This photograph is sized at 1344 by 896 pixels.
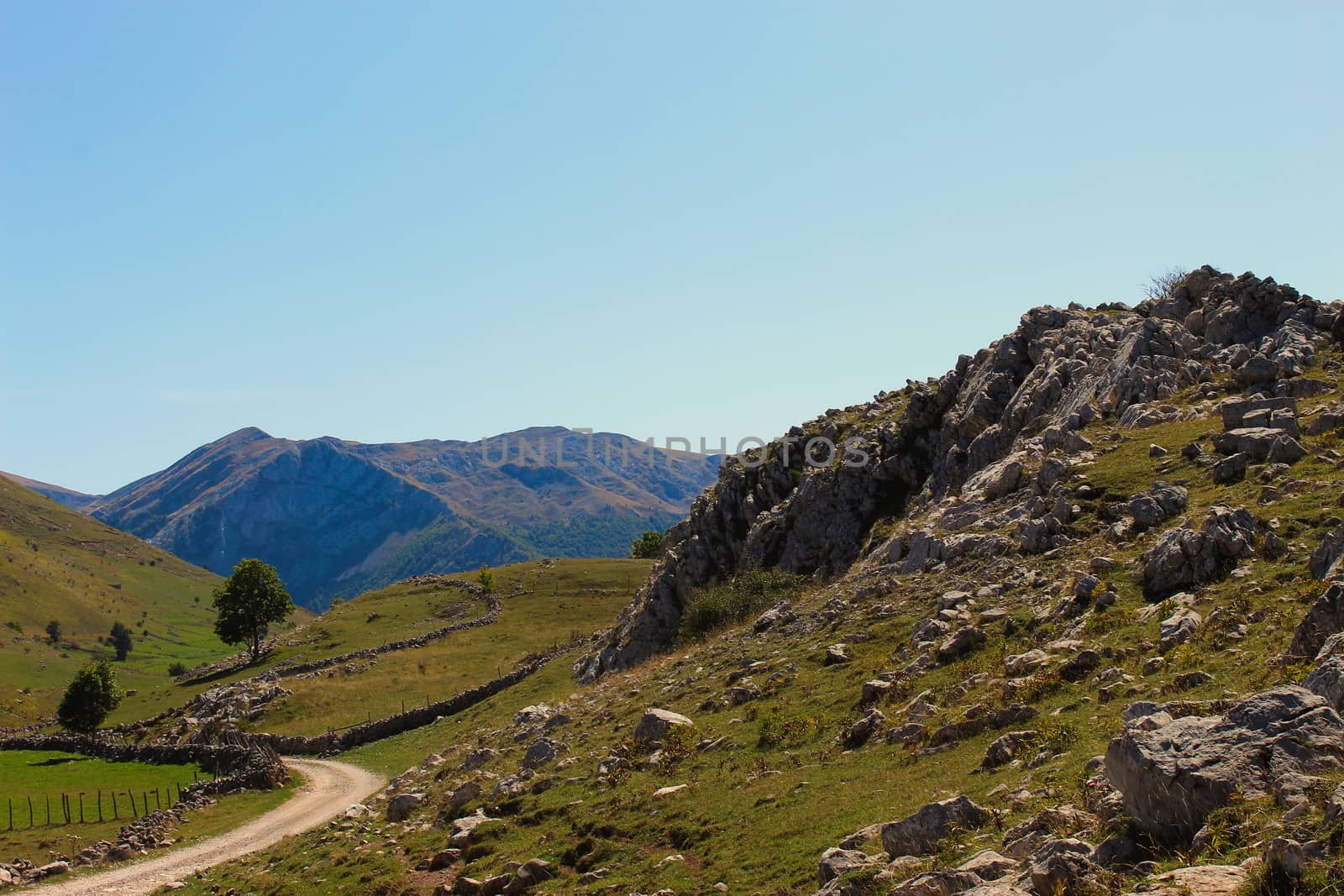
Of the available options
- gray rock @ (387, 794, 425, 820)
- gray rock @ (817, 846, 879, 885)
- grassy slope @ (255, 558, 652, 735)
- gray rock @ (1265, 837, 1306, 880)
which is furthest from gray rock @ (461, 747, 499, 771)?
grassy slope @ (255, 558, 652, 735)

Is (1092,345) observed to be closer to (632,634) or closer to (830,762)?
(632,634)

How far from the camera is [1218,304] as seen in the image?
1951 inches

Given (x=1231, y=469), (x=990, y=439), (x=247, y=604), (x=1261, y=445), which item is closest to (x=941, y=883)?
(x=1231, y=469)

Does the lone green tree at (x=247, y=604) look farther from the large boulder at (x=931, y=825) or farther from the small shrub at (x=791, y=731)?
the large boulder at (x=931, y=825)

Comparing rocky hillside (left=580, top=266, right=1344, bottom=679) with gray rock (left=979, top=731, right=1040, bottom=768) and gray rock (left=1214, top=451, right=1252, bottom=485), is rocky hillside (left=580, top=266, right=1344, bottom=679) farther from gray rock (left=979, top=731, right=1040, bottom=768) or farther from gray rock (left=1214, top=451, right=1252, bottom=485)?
gray rock (left=979, top=731, right=1040, bottom=768)

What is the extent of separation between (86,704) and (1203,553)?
93.7m

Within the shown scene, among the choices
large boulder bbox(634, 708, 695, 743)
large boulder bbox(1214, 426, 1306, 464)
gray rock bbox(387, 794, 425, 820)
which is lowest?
gray rock bbox(387, 794, 425, 820)

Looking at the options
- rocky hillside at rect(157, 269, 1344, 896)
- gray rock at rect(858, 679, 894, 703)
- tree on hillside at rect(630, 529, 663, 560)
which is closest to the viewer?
rocky hillside at rect(157, 269, 1344, 896)

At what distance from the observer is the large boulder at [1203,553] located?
2398 cm

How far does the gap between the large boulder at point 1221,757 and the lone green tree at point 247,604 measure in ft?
384

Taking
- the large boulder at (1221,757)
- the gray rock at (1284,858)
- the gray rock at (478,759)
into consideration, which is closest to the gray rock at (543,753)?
the gray rock at (478,759)

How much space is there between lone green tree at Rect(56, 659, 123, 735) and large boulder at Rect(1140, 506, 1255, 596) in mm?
90966

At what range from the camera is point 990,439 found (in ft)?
168

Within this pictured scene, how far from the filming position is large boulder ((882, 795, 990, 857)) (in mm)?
14266
